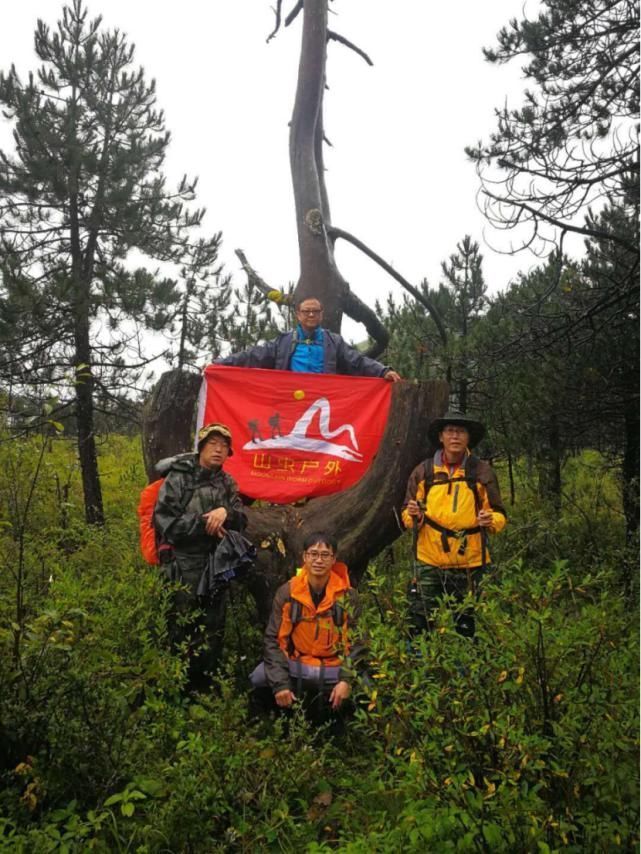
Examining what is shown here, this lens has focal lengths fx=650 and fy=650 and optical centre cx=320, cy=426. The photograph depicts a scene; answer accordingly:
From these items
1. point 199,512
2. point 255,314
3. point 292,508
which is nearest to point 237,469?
point 292,508

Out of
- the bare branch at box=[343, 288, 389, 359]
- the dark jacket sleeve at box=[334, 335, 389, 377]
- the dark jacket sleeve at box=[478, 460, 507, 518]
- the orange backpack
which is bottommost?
the orange backpack

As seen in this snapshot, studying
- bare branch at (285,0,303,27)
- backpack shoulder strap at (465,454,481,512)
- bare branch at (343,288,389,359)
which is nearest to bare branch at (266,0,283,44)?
bare branch at (285,0,303,27)

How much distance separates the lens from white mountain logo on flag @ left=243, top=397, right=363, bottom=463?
589 cm

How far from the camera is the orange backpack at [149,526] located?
16.2ft

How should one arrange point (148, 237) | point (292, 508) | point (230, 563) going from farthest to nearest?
point (148, 237)
point (292, 508)
point (230, 563)

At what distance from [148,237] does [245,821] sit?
996cm

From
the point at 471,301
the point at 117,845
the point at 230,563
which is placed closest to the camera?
the point at 117,845

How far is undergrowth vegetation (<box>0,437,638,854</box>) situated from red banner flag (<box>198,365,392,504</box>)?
165cm

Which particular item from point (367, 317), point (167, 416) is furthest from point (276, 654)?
point (367, 317)

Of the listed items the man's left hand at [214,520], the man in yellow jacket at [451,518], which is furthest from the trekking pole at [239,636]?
the man in yellow jacket at [451,518]

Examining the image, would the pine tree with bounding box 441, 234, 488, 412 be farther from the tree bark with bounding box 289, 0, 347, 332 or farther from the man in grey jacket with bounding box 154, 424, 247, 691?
the man in grey jacket with bounding box 154, 424, 247, 691

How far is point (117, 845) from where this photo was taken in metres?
3.09

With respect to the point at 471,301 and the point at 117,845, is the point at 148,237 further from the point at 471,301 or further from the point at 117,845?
the point at 117,845

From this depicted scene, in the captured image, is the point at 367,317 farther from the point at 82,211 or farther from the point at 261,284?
the point at 82,211
